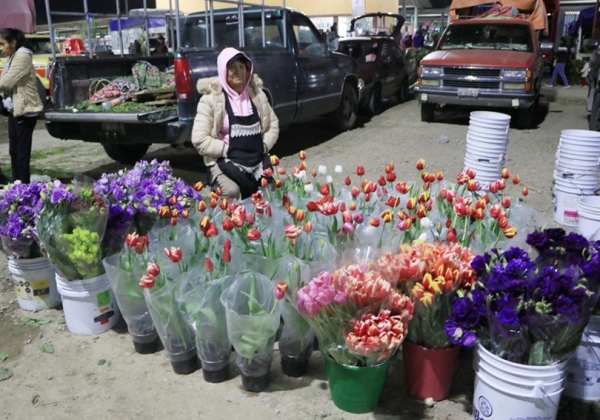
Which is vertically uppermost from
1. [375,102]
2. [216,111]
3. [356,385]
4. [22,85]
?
[22,85]

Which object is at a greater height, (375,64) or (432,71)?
(375,64)

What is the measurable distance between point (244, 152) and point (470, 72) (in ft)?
23.4

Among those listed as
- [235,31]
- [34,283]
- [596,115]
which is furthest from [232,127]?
[596,115]

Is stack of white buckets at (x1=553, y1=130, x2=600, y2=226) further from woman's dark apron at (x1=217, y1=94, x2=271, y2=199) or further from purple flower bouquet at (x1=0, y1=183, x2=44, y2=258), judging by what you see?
purple flower bouquet at (x1=0, y1=183, x2=44, y2=258)

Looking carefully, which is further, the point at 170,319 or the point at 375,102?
the point at 375,102

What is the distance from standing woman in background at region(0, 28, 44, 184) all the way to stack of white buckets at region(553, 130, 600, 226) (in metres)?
5.71

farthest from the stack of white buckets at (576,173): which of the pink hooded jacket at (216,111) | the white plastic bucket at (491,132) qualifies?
the pink hooded jacket at (216,111)

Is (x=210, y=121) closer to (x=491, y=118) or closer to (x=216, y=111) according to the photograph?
(x=216, y=111)

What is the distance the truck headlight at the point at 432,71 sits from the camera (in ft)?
34.9

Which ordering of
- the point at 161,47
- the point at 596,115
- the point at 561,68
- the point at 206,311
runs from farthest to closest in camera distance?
the point at 561,68 → the point at 161,47 → the point at 596,115 → the point at 206,311

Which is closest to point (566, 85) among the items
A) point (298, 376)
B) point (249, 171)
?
point (249, 171)

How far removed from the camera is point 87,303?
12.1 feet

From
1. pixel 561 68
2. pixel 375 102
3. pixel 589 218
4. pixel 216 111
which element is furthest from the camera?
pixel 561 68

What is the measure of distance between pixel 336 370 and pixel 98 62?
6.19 metres
